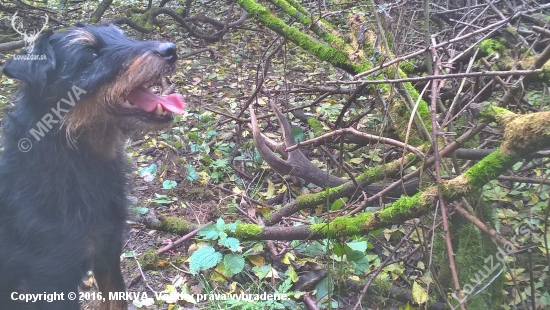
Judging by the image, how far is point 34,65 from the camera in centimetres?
277

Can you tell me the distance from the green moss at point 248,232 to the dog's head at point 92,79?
106cm

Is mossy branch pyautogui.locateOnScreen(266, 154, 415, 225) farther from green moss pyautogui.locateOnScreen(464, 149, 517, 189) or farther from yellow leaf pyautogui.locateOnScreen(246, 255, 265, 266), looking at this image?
green moss pyautogui.locateOnScreen(464, 149, 517, 189)

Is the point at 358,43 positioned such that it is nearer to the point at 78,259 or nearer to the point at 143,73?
the point at 143,73

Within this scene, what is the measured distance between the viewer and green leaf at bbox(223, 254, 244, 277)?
346cm

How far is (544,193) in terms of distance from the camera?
3.79m

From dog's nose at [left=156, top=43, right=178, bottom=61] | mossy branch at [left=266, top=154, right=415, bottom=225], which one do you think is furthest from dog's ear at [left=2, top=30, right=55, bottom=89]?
mossy branch at [left=266, top=154, right=415, bottom=225]


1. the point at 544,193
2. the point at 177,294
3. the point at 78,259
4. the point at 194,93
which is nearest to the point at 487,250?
the point at 544,193

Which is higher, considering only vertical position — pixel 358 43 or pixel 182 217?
pixel 358 43

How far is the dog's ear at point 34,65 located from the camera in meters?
2.77

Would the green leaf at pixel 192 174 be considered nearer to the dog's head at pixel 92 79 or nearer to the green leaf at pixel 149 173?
the green leaf at pixel 149 173

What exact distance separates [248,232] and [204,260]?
414mm

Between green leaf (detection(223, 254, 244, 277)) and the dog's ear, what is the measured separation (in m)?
1.84

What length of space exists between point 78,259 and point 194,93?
4.77 m

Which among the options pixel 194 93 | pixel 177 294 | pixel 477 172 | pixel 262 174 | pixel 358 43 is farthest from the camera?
pixel 194 93
